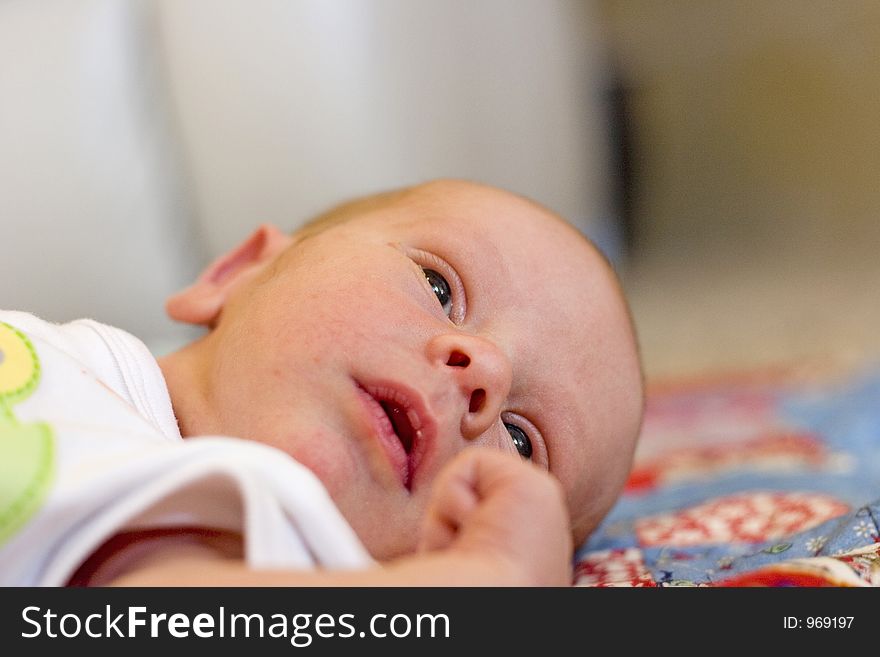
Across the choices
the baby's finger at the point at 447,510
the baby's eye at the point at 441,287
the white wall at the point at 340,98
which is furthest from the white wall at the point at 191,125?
the baby's finger at the point at 447,510

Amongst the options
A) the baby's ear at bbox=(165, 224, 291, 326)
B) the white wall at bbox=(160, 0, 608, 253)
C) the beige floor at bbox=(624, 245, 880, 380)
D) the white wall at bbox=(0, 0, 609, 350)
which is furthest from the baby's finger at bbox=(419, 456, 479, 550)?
the beige floor at bbox=(624, 245, 880, 380)

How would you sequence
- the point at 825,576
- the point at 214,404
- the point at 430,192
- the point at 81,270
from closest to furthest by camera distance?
the point at 825,576, the point at 214,404, the point at 430,192, the point at 81,270

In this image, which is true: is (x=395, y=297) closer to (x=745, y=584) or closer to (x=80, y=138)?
(x=745, y=584)

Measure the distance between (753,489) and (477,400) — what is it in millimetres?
560

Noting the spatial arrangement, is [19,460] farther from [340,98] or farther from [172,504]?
[340,98]

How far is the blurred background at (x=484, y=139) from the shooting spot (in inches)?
62.4

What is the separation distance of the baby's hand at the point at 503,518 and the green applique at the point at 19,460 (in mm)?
272

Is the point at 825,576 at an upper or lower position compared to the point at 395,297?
lower

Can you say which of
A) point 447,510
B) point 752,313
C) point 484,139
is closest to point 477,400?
point 447,510
